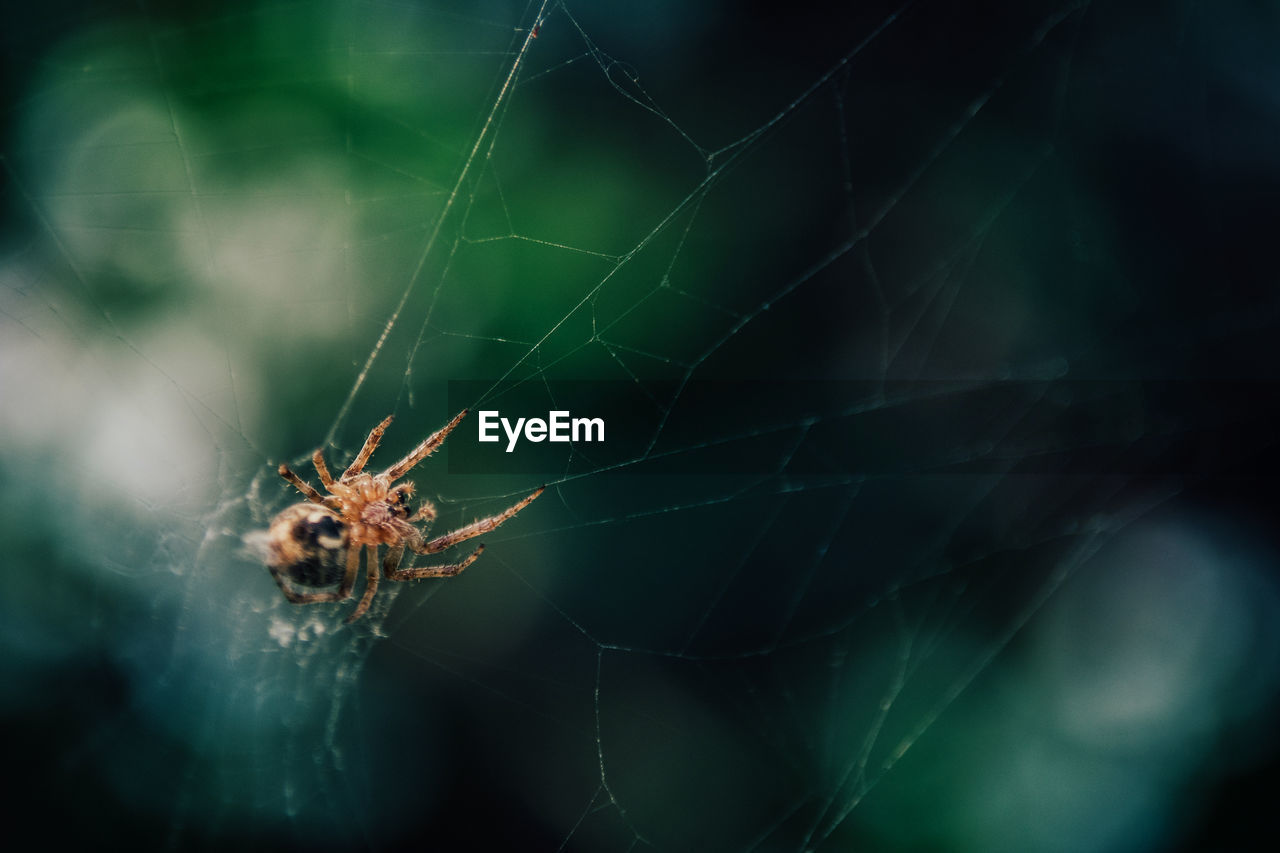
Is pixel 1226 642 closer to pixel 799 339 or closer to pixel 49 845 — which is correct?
pixel 799 339

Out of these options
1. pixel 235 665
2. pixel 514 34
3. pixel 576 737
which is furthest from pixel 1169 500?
pixel 235 665

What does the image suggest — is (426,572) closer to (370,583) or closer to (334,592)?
(370,583)

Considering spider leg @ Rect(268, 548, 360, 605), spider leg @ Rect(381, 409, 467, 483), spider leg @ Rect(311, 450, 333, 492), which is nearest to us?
spider leg @ Rect(381, 409, 467, 483)

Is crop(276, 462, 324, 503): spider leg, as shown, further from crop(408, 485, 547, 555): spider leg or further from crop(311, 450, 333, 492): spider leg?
crop(408, 485, 547, 555): spider leg
